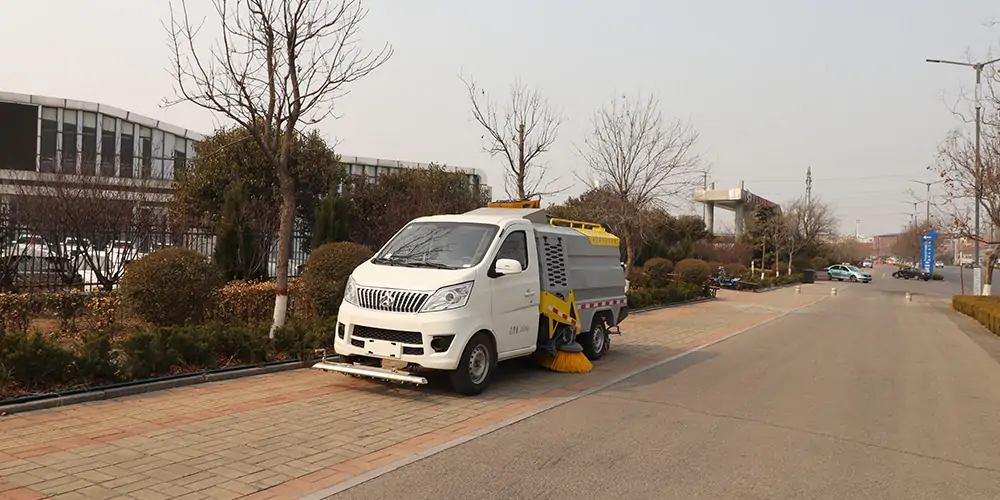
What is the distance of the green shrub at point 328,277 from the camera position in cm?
1228

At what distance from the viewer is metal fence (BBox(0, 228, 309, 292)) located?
44.3 ft

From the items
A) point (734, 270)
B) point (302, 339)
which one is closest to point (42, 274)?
point (302, 339)

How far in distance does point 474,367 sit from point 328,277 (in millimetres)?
5151

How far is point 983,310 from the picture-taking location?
21.8m

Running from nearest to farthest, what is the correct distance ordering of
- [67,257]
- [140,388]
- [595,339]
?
[140,388] < [595,339] < [67,257]

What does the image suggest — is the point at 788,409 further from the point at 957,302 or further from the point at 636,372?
the point at 957,302

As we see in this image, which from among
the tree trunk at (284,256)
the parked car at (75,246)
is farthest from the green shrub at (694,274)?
the parked car at (75,246)

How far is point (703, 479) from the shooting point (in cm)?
545

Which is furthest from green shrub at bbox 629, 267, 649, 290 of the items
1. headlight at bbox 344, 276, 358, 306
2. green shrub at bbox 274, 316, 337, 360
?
headlight at bbox 344, 276, 358, 306

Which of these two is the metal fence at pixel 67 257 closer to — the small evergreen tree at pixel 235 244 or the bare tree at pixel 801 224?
the small evergreen tree at pixel 235 244

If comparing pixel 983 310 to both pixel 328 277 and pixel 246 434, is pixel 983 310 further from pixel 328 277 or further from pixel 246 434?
pixel 246 434

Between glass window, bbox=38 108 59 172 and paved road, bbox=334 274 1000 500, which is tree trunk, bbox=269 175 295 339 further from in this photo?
glass window, bbox=38 108 59 172

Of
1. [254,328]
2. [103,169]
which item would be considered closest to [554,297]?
[254,328]

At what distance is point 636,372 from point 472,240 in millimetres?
3641
